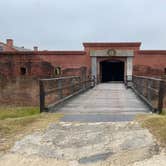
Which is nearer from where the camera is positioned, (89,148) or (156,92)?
(89,148)

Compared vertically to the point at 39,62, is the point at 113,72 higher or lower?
lower

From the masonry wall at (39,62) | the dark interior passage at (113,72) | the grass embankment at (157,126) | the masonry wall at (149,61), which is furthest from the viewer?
the dark interior passage at (113,72)

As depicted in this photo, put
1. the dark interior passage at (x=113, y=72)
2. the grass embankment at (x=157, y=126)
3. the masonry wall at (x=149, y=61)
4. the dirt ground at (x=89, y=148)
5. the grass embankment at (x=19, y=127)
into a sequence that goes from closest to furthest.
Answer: the dirt ground at (x=89, y=148) < the grass embankment at (x=157, y=126) < the grass embankment at (x=19, y=127) < the masonry wall at (x=149, y=61) < the dark interior passage at (x=113, y=72)

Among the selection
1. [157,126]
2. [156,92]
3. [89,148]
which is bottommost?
[89,148]

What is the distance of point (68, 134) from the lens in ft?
16.3

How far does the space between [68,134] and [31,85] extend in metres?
13.8

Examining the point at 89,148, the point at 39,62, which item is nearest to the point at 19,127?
the point at 89,148

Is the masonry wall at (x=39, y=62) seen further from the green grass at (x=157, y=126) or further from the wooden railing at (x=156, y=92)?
the green grass at (x=157, y=126)

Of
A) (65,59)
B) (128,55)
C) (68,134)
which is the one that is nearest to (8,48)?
(65,59)

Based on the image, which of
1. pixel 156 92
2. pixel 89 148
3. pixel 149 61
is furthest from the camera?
pixel 149 61

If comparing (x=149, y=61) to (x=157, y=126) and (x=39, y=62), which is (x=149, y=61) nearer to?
(x=39, y=62)

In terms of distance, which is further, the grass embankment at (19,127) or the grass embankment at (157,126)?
the grass embankment at (19,127)

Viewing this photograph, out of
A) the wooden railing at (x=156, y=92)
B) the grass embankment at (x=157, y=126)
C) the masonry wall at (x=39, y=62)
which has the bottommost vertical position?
the grass embankment at (x=157, y=126)

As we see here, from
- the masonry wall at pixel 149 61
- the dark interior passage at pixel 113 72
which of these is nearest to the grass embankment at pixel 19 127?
the masonry wall at pixel 149 61
